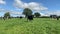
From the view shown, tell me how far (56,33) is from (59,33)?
325 mm

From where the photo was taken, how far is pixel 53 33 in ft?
50.2

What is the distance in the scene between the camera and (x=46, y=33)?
48.3 ft

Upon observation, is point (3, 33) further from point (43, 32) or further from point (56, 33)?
point (56, 33)

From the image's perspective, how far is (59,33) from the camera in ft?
50.1

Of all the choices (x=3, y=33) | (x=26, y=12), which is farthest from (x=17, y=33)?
(x=26, y=12)

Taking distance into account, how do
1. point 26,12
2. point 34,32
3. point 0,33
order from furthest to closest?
point 26,12 < point 34,32 < point 0,33

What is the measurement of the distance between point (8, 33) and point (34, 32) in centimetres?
260

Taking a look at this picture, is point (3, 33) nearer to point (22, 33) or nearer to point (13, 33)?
point (13, 33)

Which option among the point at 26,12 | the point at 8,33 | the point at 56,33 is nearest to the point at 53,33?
the point at 56,33

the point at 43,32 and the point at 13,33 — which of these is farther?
the point at 43,32

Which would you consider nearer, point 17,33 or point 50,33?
point 17,33

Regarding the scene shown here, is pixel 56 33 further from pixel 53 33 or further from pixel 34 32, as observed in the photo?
pixel 34 32

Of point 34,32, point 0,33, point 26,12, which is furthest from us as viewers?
point 26,12

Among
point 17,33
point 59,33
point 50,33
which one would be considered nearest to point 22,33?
point 17,33
